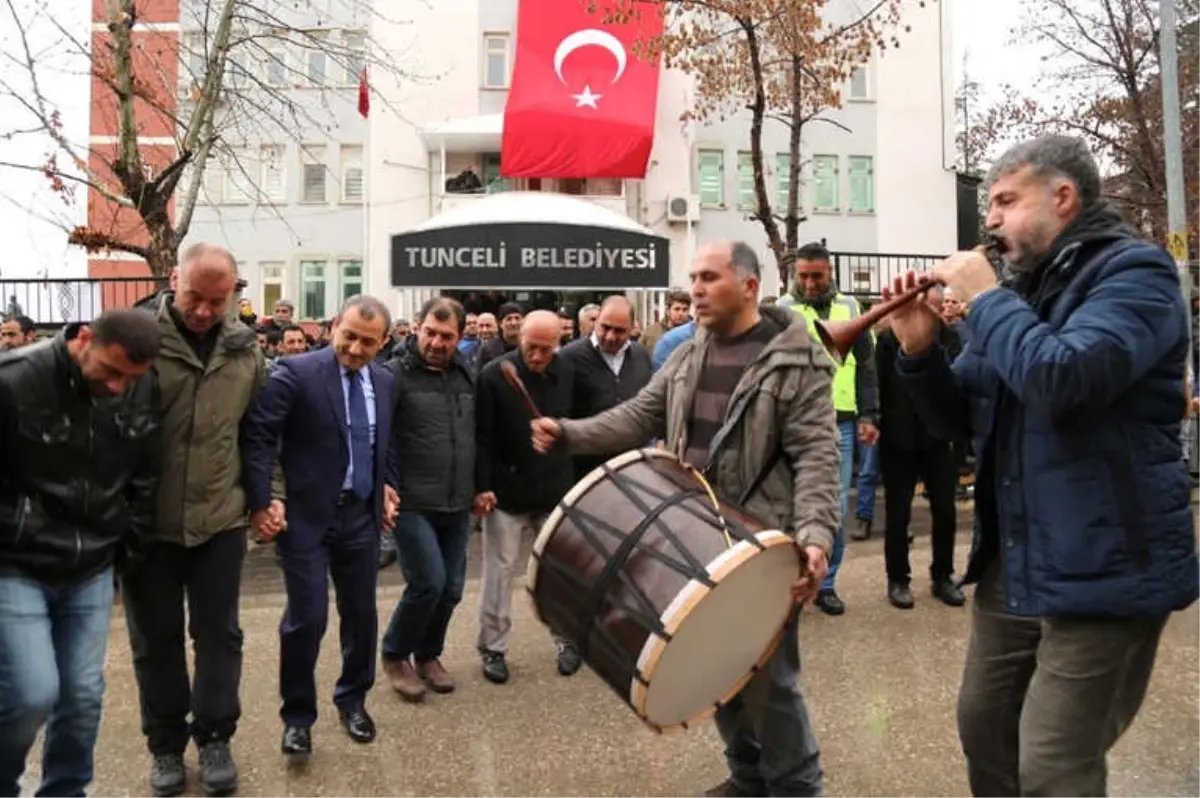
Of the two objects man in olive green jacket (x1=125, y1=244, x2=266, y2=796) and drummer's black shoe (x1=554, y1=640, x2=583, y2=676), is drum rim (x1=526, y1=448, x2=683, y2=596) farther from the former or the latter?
drummer's black shoe (x1=554, y1=640, x2=583, y2=676)

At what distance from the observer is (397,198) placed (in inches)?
914

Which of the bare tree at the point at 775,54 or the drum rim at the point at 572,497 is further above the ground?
the bare tree at the point at 775,54

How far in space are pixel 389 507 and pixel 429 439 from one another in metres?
0.52

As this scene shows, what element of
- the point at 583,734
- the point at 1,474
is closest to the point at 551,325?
the point at 583,734

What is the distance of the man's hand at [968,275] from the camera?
7.91 ft

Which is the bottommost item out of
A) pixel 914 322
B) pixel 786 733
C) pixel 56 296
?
pixel 786 733

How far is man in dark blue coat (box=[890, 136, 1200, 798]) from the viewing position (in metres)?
2.19

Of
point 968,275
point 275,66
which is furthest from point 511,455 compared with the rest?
point 275,66

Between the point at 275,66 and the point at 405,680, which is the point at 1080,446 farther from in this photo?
the point at 275,66

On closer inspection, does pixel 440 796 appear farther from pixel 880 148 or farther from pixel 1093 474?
pixel 880 148

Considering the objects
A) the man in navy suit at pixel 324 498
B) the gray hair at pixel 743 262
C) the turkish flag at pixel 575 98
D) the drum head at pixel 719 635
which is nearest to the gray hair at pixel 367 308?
the man in navy suit at pixel 324 498

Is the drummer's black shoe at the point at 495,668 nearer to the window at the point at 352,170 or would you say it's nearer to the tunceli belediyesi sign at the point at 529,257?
the tunceli belediyesi sign at the point at 529,257

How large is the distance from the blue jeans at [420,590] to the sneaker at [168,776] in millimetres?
1171

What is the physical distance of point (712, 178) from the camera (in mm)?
24312
